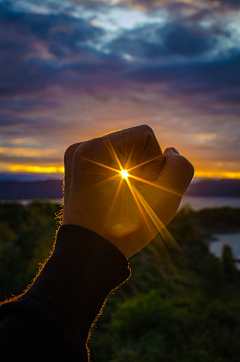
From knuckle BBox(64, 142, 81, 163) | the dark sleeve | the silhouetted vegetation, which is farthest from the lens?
the silhouetted vegetation

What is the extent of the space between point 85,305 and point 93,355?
6.11 meters

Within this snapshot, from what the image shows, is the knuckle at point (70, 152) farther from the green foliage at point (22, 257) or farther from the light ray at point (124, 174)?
the green foliage at point (22, 257)

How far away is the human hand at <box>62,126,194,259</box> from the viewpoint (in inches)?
47.3

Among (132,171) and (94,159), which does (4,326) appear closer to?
(94,159)

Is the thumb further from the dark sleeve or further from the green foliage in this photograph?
the green foliage

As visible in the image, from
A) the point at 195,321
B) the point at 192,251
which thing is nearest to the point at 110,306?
the point at 195,321

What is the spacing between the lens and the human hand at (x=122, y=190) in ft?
3.94

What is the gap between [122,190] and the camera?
126 centimetres

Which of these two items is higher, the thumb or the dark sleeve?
the thumb

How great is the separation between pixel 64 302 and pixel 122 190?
556mm

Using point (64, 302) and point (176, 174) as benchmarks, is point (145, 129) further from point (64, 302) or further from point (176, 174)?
point (64, 302)

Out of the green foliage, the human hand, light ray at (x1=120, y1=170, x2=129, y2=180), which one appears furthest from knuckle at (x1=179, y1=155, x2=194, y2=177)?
the green foliage

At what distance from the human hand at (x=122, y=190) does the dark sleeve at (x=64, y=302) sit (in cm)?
9

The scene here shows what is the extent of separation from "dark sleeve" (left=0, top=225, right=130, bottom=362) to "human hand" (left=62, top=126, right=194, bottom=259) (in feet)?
0.28
